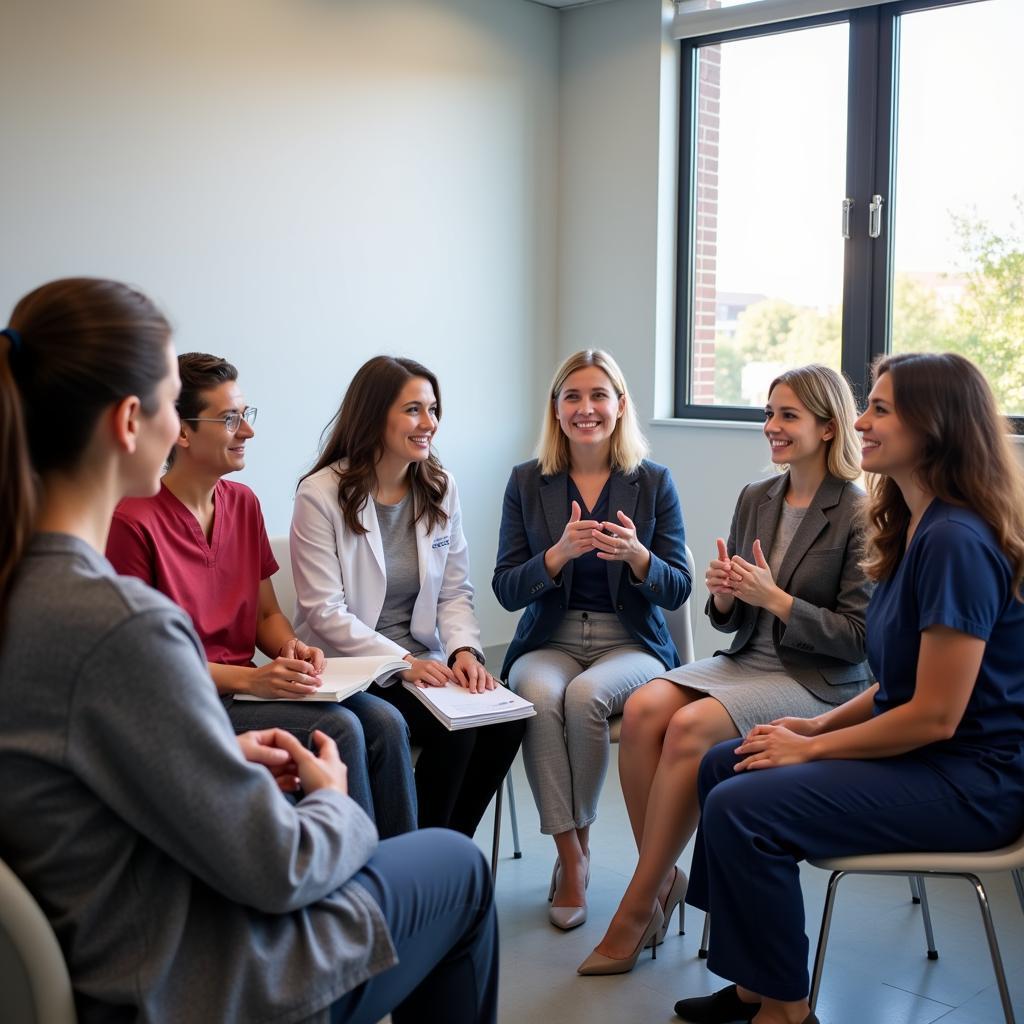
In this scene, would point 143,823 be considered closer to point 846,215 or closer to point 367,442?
point 367,442

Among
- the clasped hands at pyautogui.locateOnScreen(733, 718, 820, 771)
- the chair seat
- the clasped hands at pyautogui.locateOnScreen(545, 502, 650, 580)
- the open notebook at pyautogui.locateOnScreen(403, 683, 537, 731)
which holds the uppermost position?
the clasped hands at pyautogui.locateOnScreen(545, 502, 650, 580)

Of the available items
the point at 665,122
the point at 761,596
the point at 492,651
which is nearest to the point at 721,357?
the point at 665,122

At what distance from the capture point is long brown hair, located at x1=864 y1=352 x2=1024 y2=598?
210cm

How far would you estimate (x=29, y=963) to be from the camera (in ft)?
4.17

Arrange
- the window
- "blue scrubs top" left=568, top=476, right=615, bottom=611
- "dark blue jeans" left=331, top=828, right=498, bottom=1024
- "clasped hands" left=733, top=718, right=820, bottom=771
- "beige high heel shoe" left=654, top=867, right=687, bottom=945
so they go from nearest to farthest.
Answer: "dark blue jeans" left=331, top=828, right=498, bottom=1024
"clasped hands" left=733, top=718, right=820, bottom=771
"beige high heel shoe" left=654, top=867, right=687, bottom=945
"blue scrubs top" left=568, top=476, right=615, bottom=611
the window

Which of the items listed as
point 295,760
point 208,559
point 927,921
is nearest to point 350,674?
point 208,559

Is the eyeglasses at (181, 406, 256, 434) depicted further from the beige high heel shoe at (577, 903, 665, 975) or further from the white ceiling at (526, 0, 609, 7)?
the white ceiling at (526, 0, 609, 7)

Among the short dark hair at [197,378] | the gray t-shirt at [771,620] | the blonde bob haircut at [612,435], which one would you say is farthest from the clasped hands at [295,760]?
the blonde bob haircut at [612,435]

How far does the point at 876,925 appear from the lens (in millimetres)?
2828

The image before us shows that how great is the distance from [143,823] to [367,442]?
1.81 meters

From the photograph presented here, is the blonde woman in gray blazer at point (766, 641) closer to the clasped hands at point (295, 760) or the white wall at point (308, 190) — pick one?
the clasped hands at point (295, 760)

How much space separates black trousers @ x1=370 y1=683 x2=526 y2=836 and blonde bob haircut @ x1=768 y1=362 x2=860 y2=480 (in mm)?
995

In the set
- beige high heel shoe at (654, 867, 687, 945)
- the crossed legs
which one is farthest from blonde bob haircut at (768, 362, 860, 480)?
beige high heel shoe at (654, 867, 687, 945)

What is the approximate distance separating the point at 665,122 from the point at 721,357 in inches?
40.4
